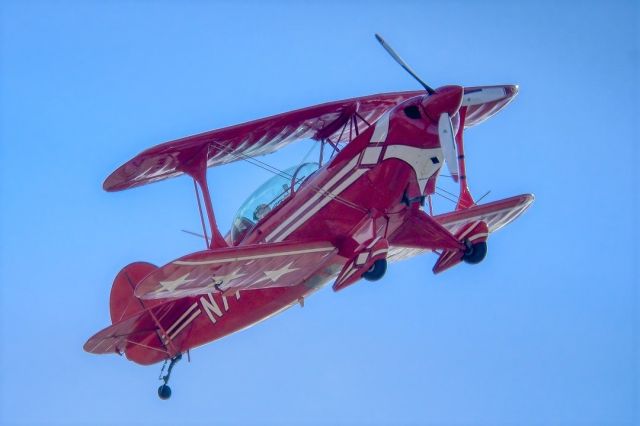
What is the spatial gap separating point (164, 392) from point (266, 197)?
402cm

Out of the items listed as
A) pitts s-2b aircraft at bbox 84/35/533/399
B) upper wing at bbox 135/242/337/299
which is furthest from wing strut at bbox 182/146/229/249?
upper wing at bbox 135/242/337/299

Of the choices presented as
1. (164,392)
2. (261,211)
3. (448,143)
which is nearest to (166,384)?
(164,392)

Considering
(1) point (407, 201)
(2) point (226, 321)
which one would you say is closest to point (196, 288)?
(2) point (226, 321)

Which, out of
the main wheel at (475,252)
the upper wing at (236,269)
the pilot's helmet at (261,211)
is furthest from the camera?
the pilot's helmet at (261,211)

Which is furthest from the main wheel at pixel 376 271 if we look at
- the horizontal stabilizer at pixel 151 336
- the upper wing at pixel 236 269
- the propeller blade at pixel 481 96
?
the horizontal stabilizer at pixel 151 336

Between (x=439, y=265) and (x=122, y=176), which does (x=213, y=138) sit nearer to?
(x=122, y=176)

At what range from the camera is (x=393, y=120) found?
16578 millimetres

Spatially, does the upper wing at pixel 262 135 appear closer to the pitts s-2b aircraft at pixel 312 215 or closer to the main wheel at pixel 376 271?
the pitts s-2b aircraft at pixel 312 215

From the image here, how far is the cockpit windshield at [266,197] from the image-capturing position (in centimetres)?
1789

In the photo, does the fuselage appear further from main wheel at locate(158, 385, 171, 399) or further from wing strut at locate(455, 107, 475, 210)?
main wheel at locate(158, 385, 171, 399)

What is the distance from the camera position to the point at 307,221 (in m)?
17.2

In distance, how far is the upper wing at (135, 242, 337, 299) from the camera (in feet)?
52.3

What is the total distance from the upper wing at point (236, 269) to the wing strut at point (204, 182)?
0.70 m

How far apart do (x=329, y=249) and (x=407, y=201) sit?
4.69 ft
